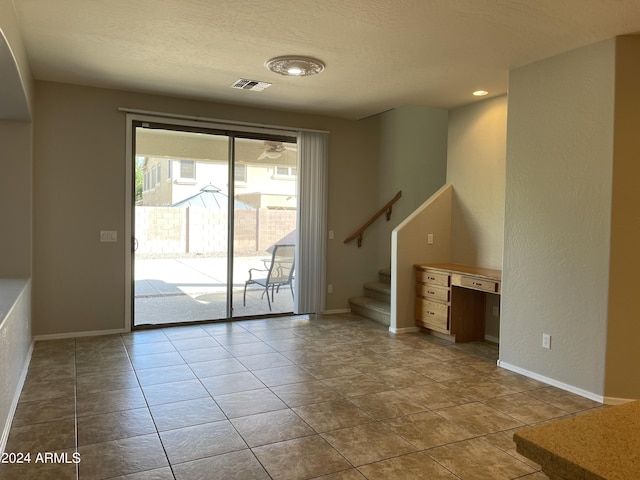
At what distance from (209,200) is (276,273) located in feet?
4.24

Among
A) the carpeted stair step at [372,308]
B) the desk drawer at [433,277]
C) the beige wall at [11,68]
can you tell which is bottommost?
the carpeted stair step at [372,308]

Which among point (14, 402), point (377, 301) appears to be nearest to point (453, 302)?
point (377, 301)

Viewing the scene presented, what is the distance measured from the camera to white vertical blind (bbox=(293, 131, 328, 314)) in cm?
614

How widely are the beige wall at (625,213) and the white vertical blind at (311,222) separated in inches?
139

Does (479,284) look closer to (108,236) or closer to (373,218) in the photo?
(373,218)

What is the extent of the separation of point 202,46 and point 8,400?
280cm

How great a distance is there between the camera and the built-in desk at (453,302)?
497cm

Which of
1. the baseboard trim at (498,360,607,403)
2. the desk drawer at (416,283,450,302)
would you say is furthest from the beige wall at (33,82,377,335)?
the baseboard trim at (498,360,607,403)

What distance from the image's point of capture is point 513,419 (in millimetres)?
3145

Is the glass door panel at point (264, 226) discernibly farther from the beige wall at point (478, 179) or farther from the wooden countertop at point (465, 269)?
the beige wall at point (478, 179)

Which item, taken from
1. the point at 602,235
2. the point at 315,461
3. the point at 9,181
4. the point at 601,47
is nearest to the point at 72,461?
the point at 315,461

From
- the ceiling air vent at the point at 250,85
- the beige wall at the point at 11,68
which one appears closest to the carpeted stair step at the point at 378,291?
the ceiling air vent at the point at 250,85

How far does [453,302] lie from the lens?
4996 mm

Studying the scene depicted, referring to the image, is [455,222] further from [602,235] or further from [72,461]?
[72,461]
